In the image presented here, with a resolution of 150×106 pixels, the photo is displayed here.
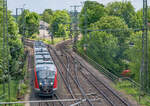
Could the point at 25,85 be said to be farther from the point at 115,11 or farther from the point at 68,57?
the point at 115,11

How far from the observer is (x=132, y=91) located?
20.6 meters

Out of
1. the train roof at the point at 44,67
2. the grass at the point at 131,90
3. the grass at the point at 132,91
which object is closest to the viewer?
the grass at the point at 132,91

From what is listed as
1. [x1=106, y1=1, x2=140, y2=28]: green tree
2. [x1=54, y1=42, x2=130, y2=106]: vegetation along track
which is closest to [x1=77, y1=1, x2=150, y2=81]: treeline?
[x1=54, y1=42, x2=130, y2=106]: vegetation along track

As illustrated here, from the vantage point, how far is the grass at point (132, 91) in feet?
58.4

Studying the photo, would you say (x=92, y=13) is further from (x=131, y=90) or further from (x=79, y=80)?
(x=131, y=90)

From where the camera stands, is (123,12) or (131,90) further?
(123,12)

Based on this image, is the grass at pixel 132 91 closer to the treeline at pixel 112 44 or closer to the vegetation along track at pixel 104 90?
the vegetation along track at pixel 104 90

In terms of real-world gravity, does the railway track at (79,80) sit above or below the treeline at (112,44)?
below

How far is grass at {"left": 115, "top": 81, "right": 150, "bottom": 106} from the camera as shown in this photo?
17.8 metres

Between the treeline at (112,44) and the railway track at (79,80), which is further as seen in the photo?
the treeline at (112,44)

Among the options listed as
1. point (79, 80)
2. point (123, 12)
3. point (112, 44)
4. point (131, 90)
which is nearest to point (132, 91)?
point (131, 90)

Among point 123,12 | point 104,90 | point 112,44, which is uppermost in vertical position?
point 123,12

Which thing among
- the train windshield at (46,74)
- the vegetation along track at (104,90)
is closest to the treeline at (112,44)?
the vegetation along track at (104,90)

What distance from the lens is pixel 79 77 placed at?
26.1 meters
